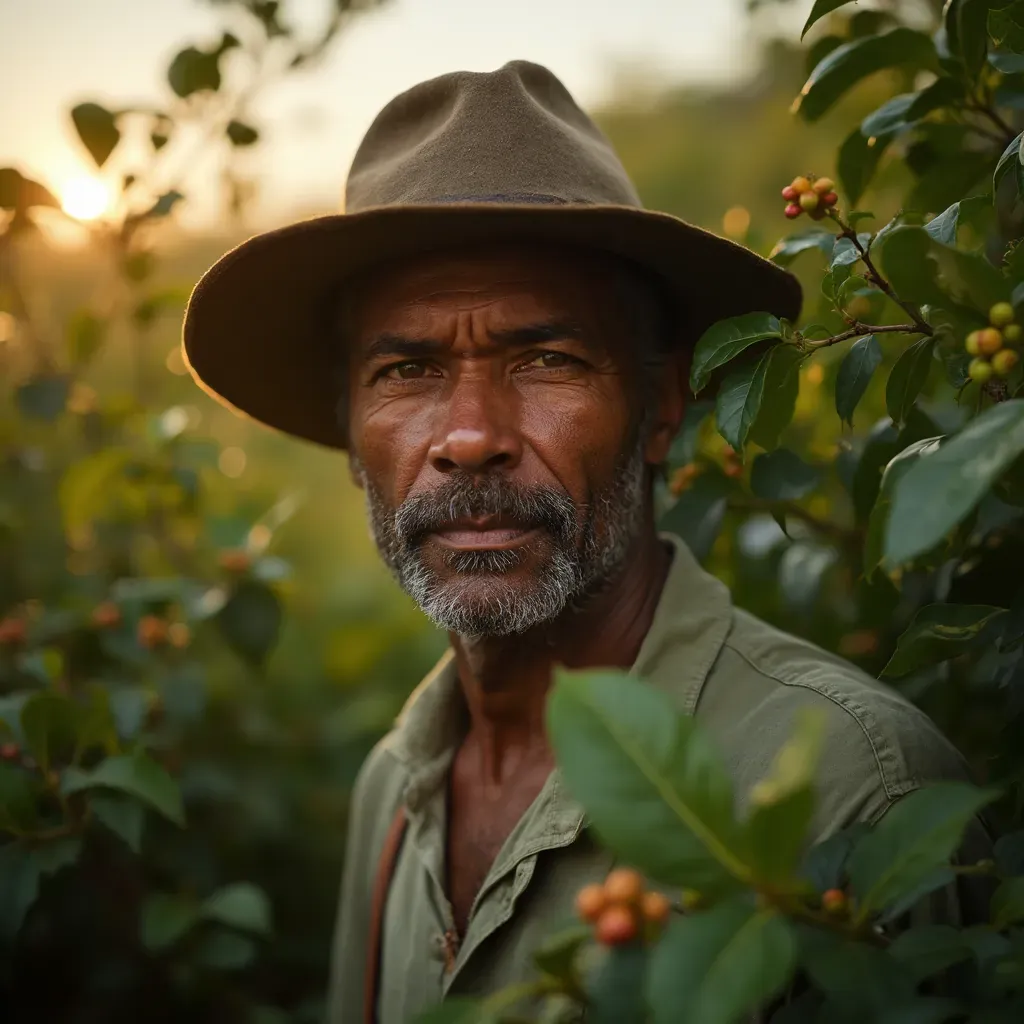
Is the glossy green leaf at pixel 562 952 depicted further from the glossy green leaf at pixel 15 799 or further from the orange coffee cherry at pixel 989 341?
the glossy green leaf at pixel 15 799

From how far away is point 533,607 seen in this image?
201 centimetres

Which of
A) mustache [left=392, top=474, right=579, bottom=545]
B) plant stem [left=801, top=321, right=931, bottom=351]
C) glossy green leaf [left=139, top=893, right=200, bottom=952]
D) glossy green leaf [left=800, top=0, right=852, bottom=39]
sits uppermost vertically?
glossy green leaf [left=800, top=0, right=852, bottom=39]

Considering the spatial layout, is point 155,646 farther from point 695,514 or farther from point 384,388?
point 695,514

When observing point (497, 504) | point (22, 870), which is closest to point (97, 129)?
point (497, 504)

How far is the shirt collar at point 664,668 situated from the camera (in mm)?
1980

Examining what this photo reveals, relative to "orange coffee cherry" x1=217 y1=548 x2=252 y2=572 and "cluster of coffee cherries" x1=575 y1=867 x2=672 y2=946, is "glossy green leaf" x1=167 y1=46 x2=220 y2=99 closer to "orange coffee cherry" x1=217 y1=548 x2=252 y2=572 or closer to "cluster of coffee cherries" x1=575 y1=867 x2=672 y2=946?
"orange coffee cherry" x1=217 y1=548 x2=252 y2=572

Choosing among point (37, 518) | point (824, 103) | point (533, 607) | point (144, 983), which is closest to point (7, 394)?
point (37, 518)

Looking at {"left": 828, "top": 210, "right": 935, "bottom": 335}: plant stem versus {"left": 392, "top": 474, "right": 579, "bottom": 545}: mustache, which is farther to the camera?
{"left": 392, "top": 474, "right": 579, "bottom": 545}: mustache

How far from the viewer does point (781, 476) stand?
2016mm

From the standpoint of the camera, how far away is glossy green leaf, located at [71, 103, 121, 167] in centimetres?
258

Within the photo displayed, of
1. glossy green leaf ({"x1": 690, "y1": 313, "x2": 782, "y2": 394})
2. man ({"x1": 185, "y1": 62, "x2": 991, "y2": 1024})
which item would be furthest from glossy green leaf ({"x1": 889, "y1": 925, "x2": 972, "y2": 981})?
glossy green leaf ({"x1": 690, "y1": 313, "x2": 782, "y2": 394})

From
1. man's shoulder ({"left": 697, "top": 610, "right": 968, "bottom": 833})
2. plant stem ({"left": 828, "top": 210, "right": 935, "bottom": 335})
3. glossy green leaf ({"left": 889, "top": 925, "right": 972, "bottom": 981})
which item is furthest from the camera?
man's shoulder ({"left": 697, "top": 610, "right": 968, "bottom": 833})

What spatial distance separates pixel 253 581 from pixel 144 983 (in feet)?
3.63

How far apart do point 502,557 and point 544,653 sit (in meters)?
0.31
